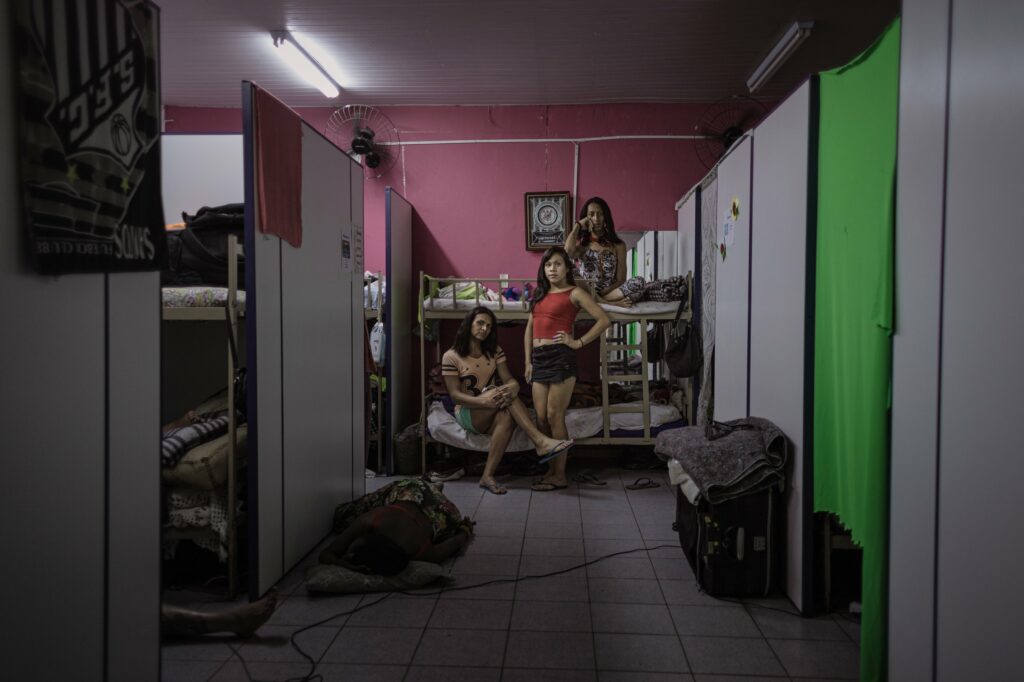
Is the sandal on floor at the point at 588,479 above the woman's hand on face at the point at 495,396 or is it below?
below

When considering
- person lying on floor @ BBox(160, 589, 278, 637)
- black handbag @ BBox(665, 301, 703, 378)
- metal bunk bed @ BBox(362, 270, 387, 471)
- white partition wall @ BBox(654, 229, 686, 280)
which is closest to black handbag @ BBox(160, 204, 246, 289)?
person lying on floor @ BBox(160, 589, 278, 637)

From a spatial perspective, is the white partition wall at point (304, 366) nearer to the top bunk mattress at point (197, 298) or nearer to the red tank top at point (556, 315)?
the top bunk mattress at point (197, 298)

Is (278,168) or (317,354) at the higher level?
(278,168)

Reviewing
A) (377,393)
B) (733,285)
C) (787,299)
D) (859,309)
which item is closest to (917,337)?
(859,309)

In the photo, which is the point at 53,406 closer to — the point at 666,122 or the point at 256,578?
the point at 256,578

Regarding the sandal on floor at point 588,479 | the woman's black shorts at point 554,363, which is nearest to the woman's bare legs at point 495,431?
the woman's black shorts at point 554,363

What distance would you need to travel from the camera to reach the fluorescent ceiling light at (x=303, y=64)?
4.50 metres

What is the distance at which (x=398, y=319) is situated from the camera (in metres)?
5.00

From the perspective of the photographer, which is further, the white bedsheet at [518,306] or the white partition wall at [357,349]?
the white bedsheet at [518,306]

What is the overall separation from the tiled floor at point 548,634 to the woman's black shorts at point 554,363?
61.2 inches

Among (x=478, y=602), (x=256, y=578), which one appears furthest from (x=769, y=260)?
(x=256, y=578)

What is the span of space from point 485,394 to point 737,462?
217 centimetres

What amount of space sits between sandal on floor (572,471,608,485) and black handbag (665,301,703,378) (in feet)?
3.06

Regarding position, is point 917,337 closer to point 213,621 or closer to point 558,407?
point 213,621
